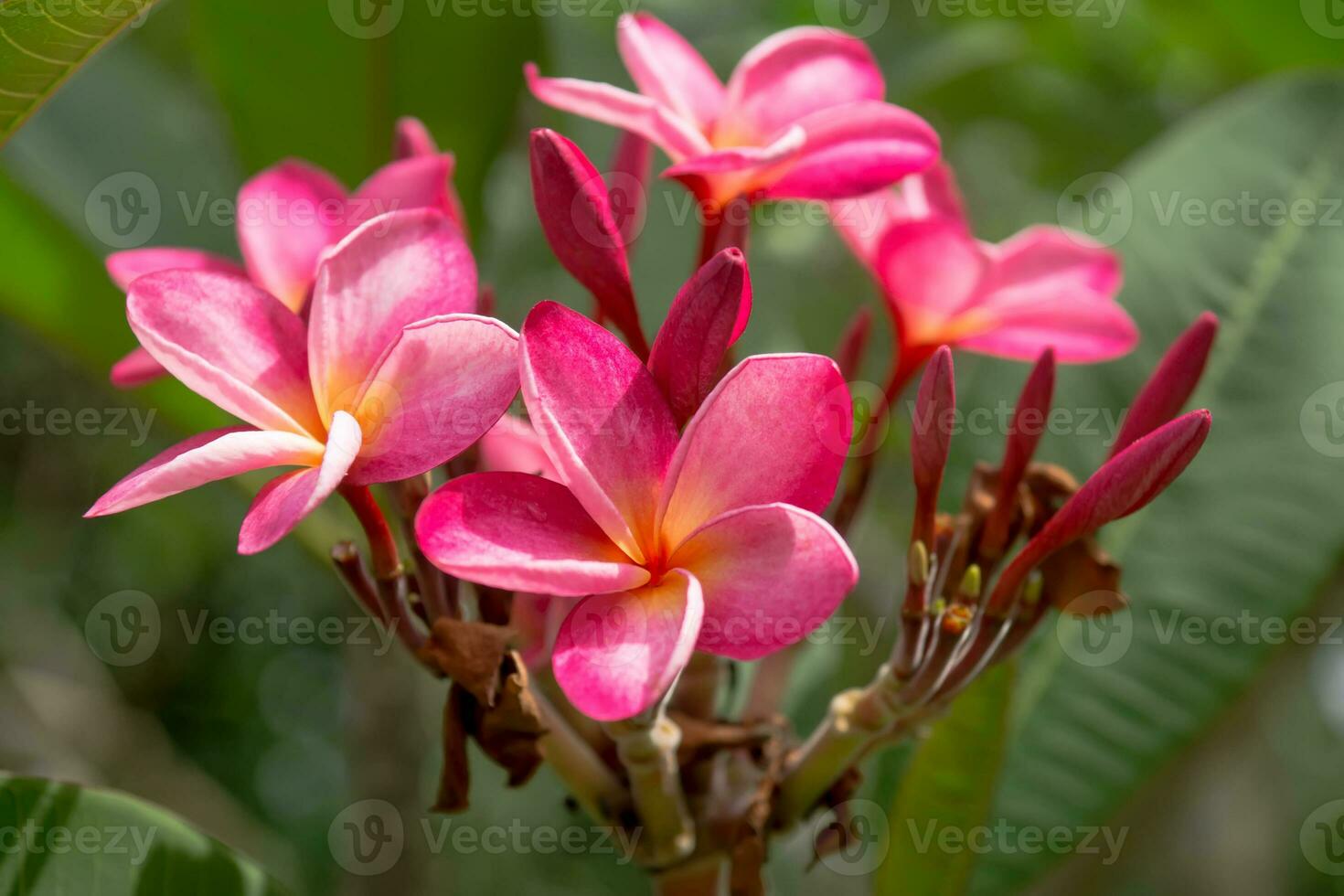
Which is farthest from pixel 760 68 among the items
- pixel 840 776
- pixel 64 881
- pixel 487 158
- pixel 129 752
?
pixel 129 752

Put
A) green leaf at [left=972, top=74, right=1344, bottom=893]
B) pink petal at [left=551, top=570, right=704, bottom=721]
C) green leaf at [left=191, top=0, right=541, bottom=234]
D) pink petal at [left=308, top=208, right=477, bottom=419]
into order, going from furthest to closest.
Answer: green leaf at [left=191, top=0, right=541, bottom=234], green leaf at [left=972, top=74, right=1344, bottom=893], pink petal at [left=308, top=208, right=477, bottom=419], pink petal at [left=551, top=570, right=704, bottom=721]

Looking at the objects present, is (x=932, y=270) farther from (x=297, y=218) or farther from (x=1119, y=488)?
(x=297, y=218)

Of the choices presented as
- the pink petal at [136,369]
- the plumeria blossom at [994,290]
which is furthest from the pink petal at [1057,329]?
the pink petal at [136,369]

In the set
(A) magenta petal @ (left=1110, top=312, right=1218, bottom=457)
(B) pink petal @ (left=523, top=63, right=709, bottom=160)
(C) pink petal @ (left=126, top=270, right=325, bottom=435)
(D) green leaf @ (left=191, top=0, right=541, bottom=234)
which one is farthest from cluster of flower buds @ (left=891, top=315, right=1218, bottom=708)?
(D) green leaf @ (left=191, top=0, right=541, bottom=234)

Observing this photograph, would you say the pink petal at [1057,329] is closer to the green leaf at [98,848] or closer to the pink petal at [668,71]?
the pink petal at [668,71]

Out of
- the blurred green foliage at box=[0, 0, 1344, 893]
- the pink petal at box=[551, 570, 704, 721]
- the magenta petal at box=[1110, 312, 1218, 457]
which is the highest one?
the pink petal at box=[551, 570, 704, 721]

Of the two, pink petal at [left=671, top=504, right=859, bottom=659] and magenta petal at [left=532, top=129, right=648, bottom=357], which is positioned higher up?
magenta petal at [left=532, top=129, right=648, bottom=357]

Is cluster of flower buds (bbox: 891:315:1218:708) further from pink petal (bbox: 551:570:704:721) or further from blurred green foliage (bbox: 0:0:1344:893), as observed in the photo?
blurred green foliage (bbox: 0:0:1344:893)
